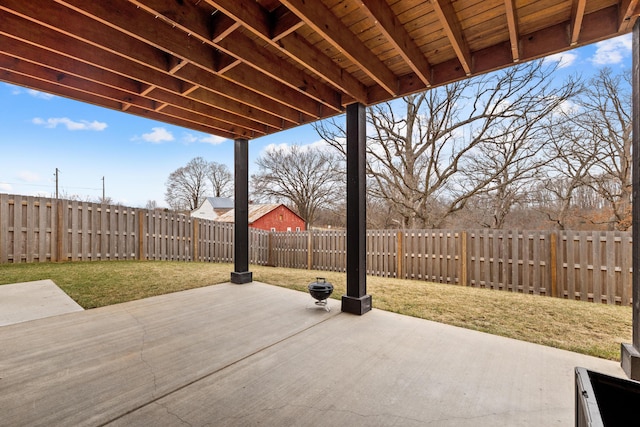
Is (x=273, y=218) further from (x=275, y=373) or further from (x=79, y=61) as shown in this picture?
(x=275, y=373)

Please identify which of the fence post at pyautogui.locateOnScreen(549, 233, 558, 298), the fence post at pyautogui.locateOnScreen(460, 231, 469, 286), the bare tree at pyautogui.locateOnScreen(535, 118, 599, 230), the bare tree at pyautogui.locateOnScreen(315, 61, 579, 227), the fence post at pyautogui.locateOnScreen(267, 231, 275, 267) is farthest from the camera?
the fence post at pyautogui.locateOnScreen(267, 231, 275, 267)

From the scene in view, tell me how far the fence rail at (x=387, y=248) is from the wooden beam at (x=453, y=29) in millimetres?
3912

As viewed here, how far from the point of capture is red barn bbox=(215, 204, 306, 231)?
61.4 ft

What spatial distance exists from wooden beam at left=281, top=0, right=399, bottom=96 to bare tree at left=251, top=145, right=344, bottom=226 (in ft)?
59.3

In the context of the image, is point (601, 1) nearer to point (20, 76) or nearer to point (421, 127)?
point (20, 76)

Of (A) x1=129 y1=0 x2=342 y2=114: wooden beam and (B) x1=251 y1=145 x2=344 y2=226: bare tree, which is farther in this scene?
(B) x1=251 y1=145 x2=344 y2=226: bare tree

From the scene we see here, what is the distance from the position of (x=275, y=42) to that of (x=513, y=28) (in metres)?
1.90

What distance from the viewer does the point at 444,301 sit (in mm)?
4203

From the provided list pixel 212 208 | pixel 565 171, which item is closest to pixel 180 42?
pixel 565 171

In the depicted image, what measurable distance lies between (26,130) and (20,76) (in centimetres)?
2812

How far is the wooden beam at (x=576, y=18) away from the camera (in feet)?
6.32

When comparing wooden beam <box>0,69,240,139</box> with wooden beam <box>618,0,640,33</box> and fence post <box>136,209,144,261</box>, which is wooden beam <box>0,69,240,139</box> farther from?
wooden beam <box>618,0,640,33</box>

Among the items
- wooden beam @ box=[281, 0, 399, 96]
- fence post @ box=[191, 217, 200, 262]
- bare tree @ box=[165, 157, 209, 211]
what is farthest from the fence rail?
bare tree @ box=[165, 157, 209, 211]

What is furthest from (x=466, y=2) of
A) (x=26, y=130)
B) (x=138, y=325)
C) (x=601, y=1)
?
(x=26, y=130)
